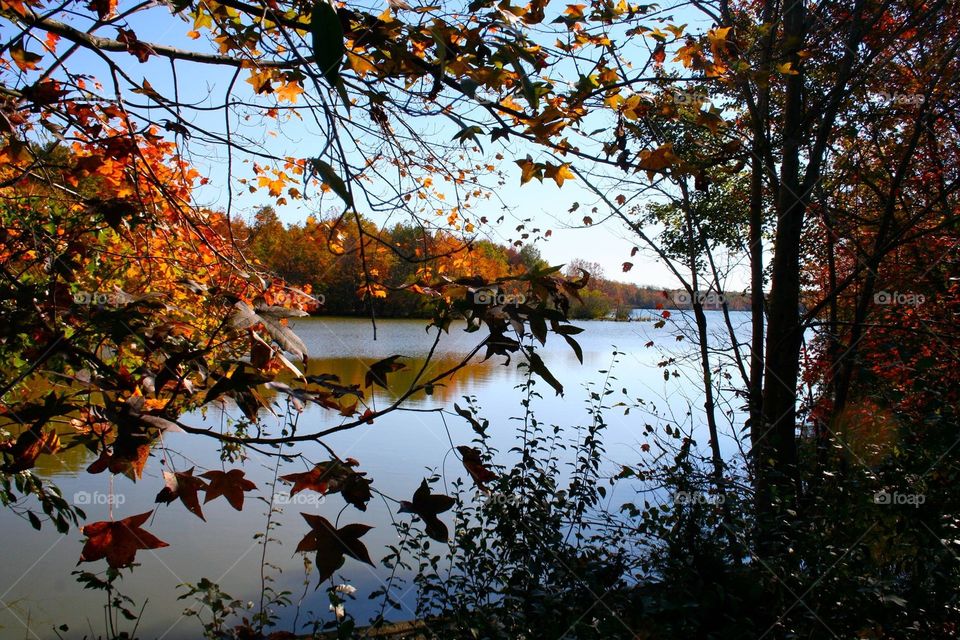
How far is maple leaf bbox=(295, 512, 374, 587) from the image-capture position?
0.83m

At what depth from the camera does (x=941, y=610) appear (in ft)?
5.82

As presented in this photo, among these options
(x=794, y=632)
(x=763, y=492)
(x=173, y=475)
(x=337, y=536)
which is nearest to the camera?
(x=337, y=536)

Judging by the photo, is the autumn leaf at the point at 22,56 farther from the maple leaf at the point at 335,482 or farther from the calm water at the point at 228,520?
the maple leaf at the point at 335,482

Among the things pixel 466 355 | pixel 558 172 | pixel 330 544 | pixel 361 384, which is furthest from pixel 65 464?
pixel 330 544

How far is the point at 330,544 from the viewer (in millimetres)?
847

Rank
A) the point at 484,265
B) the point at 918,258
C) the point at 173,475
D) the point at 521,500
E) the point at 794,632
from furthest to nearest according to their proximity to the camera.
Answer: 1. the point at 918,258
2. the point at 484,265
3. the point at 521,500
4. the point at 794,632
5. the point at 173,475

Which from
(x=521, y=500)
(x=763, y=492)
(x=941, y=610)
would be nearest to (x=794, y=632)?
(x=941, y=610)

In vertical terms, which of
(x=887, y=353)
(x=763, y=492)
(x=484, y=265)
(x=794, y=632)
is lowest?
(x=794, y=632)

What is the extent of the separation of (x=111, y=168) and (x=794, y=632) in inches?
103

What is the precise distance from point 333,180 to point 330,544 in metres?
0.46

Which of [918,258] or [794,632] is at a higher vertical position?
[918,258]

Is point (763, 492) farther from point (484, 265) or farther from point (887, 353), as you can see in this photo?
point (887, 353)

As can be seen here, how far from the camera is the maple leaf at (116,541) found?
2.90ft

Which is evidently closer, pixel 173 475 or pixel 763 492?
pixel 173 475
